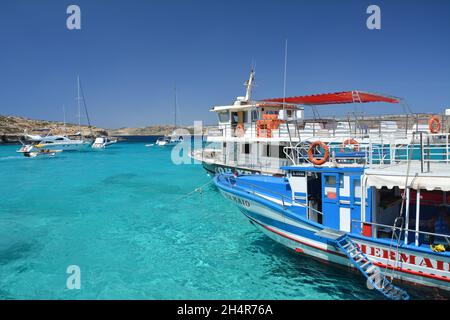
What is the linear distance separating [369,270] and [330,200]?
2.16m

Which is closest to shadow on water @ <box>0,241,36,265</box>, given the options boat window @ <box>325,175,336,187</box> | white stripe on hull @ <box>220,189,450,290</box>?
white stripe on hull @ <box>220,189,450,290</box>

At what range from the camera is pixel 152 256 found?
37.2ft

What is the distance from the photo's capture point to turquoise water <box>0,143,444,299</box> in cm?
888

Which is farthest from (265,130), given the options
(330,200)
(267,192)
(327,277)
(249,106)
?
(327,277)

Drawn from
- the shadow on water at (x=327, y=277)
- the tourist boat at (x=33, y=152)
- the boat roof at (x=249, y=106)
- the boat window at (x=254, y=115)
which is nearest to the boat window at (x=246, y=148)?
the boat window at (x=254, y=115)

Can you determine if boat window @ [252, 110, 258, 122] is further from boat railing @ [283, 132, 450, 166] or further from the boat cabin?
the boat cabin

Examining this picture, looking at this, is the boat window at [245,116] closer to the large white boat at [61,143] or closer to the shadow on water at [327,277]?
the shadow on water at [327,277]

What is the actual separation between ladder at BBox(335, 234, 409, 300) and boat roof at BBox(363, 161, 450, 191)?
66.6 inches

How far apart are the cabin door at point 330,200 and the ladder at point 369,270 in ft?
2.89

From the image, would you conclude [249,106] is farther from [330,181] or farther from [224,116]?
[330,181]

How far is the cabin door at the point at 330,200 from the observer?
9.35m
